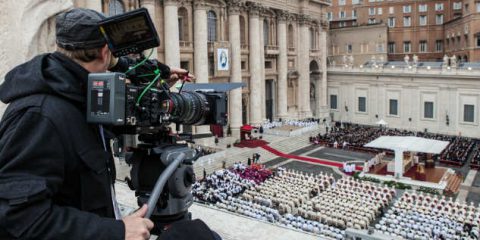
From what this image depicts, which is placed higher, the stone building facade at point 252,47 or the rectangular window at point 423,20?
the rectangular window at point 423,20

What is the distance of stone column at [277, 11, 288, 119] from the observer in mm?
52094

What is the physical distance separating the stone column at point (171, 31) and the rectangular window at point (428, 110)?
100 ft

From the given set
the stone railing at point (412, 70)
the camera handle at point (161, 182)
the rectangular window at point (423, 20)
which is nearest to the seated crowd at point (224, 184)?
the camera handle at point (161, 182)

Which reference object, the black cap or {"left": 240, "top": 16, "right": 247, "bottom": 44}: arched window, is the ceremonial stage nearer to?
{"left": 240, "top": 16, "right": 247, "bottom": 44}: arched window

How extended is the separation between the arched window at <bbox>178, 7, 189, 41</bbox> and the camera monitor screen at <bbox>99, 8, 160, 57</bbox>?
128 ft

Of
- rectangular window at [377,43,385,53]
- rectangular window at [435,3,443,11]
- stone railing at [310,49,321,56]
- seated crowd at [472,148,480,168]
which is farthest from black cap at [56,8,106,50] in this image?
rectangular window at [435,3,443,11]

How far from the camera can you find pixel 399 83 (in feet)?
176

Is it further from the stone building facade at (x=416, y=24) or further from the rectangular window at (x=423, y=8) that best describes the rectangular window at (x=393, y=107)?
the rectangular window at (x=423, y=8)

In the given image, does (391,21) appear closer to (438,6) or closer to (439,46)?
(438,6)

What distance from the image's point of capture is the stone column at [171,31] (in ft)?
124

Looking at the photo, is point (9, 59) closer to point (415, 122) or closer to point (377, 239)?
point (377, 239)

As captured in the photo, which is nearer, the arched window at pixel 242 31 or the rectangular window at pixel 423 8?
the arched window at pixel 242 31

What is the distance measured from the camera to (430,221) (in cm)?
2095

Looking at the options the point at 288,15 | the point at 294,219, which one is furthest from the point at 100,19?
the point at 288,15
